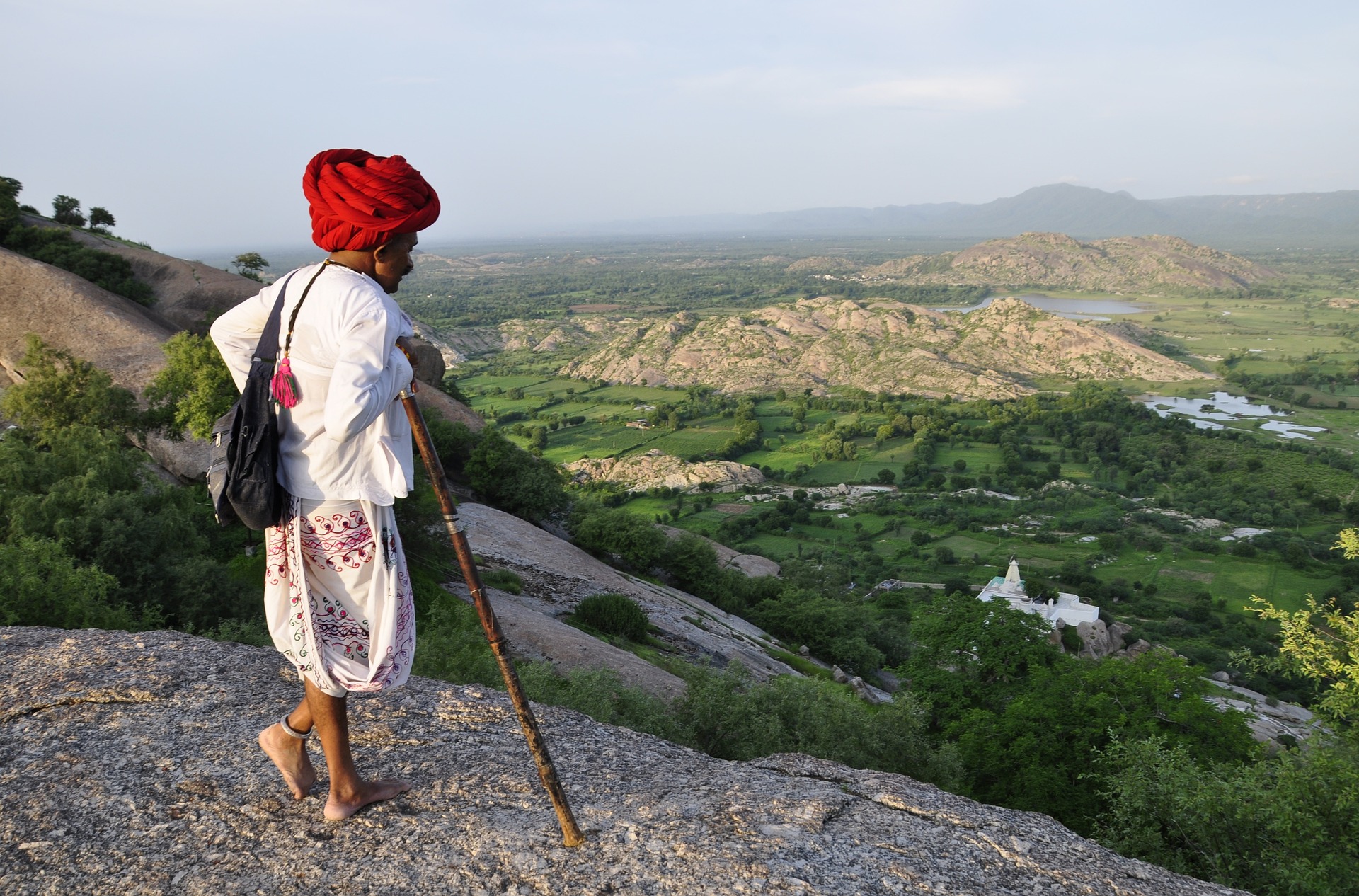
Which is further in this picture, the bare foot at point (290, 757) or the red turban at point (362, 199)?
the bare foot at point (290, 757)

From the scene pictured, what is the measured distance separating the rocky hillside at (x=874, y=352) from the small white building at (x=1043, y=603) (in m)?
81.8

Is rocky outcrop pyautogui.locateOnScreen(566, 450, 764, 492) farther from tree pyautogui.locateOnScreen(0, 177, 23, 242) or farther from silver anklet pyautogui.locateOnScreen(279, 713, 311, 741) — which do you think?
silver anklet pyautogui.locateOnScreen(279, 713, 311, 741)

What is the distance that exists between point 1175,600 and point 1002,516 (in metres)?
22.6

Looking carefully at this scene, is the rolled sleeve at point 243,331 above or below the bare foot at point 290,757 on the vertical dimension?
above

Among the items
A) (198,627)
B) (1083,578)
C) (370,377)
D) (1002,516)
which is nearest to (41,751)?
(370,377)

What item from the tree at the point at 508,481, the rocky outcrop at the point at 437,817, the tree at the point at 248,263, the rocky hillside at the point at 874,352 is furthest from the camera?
the rocky hillside at the point at 874,352

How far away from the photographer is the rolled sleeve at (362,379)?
358cm

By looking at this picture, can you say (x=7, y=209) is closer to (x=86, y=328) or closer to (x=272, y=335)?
(x=86, y=328)

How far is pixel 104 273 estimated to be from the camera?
117ft

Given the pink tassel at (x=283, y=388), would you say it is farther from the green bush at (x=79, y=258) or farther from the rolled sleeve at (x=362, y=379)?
the green bush at (x=79, y=258)

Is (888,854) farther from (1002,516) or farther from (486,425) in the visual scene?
(1002,516)

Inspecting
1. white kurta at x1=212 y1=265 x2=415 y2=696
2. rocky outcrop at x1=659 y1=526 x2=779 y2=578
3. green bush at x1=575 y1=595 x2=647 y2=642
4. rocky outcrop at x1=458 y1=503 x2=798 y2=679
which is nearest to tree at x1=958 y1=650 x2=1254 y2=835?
rocky outcrop at x1=458 y1=503 x2=798 y2=679

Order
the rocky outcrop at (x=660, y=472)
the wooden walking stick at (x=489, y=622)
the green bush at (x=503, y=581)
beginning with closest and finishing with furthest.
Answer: the wooden walking stick at (x=489, y=622), the green bush at (x=503, y=581), the rocky outcrop at (x=660, y=472)

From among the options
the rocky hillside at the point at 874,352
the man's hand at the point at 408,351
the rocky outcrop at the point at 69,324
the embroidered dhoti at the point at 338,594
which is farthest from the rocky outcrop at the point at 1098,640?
the rocky hillside at the point at 874,352
